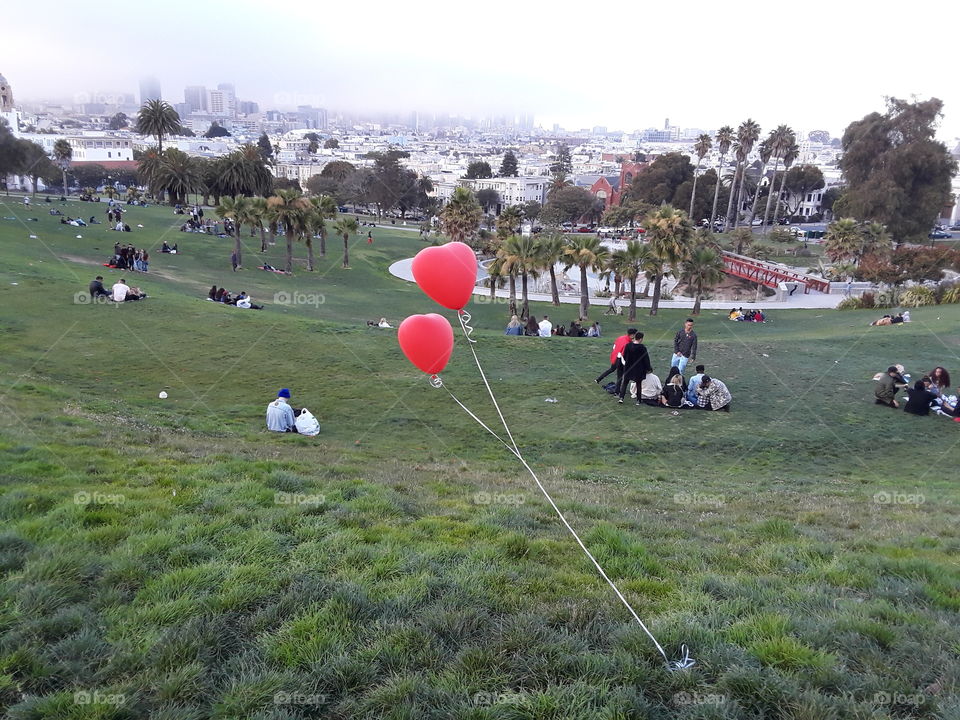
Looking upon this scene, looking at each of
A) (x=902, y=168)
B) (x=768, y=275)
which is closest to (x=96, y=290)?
(x=768, y=275)

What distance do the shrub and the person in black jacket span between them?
27.2 m

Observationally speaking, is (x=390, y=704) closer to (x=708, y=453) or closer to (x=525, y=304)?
(x=708, y=453)

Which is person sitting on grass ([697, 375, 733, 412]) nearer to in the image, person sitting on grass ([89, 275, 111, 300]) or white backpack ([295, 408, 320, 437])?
white backpack ([295, 408, 320, 437])

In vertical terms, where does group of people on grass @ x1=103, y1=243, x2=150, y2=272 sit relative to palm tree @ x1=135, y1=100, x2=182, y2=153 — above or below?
below

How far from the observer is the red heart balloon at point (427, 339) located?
380 inches

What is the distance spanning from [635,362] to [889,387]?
247 inches

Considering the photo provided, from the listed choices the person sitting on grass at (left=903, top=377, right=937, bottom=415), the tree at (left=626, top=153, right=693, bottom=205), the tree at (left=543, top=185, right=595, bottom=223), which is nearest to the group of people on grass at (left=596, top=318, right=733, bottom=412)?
the person sitting on grass at (left=903, top=377, right=937, bottom=415)

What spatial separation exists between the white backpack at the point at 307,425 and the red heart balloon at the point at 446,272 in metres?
4.32

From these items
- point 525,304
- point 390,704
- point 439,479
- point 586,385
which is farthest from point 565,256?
point 390,704

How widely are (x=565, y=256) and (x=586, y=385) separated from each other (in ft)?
60.9

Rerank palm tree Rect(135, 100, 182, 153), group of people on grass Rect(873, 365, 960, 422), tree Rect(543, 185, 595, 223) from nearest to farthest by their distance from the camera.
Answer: group of people on grass Rect(873, 365, 960, 422) < palm tree Rect(135, 100, 182, 153) < tree Rect(543, 185, 595, 223)

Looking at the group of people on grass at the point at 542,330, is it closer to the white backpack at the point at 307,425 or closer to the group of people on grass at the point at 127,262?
the white backpack at the point at 307,425

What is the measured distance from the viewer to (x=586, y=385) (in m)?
17.0

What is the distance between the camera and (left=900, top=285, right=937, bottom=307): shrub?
34.2 m
